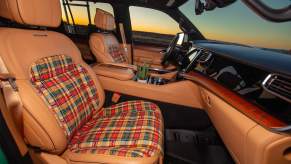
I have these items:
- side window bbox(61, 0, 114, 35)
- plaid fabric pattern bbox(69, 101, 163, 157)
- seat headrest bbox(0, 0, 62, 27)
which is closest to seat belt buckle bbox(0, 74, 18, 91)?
seat headrest bbox(0, 0, 62, 27)

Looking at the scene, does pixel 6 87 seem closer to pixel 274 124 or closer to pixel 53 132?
pixel 53 132

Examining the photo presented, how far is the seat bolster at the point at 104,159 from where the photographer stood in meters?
1.07

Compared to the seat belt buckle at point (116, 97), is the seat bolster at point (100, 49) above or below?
above

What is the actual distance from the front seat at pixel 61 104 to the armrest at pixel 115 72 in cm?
52

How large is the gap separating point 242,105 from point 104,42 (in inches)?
81.9

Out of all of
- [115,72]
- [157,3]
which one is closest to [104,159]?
[115,72]

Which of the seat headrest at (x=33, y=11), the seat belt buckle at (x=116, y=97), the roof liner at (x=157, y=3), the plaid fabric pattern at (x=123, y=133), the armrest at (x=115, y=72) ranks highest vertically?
the roof liner at (x=157, y=3)

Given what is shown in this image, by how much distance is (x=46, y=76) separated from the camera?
1302 millimetres

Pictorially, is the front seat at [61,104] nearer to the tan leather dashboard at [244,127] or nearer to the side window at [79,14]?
the tan leather dashboard at [244,127]

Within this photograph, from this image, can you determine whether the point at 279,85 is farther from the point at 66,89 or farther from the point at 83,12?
the point at 83,12

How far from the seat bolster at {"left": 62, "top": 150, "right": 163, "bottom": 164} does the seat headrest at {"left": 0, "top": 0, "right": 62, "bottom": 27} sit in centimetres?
77

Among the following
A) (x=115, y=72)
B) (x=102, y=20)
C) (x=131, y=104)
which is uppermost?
(x=102, y=20)

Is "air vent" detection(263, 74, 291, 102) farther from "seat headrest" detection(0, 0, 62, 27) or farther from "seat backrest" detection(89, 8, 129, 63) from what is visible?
"seat backrest" detection(89, 8, 129, 63)

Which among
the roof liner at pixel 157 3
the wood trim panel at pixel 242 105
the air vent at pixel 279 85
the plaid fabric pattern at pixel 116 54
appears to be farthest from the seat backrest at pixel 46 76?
the roof liner at pixel 157 3
